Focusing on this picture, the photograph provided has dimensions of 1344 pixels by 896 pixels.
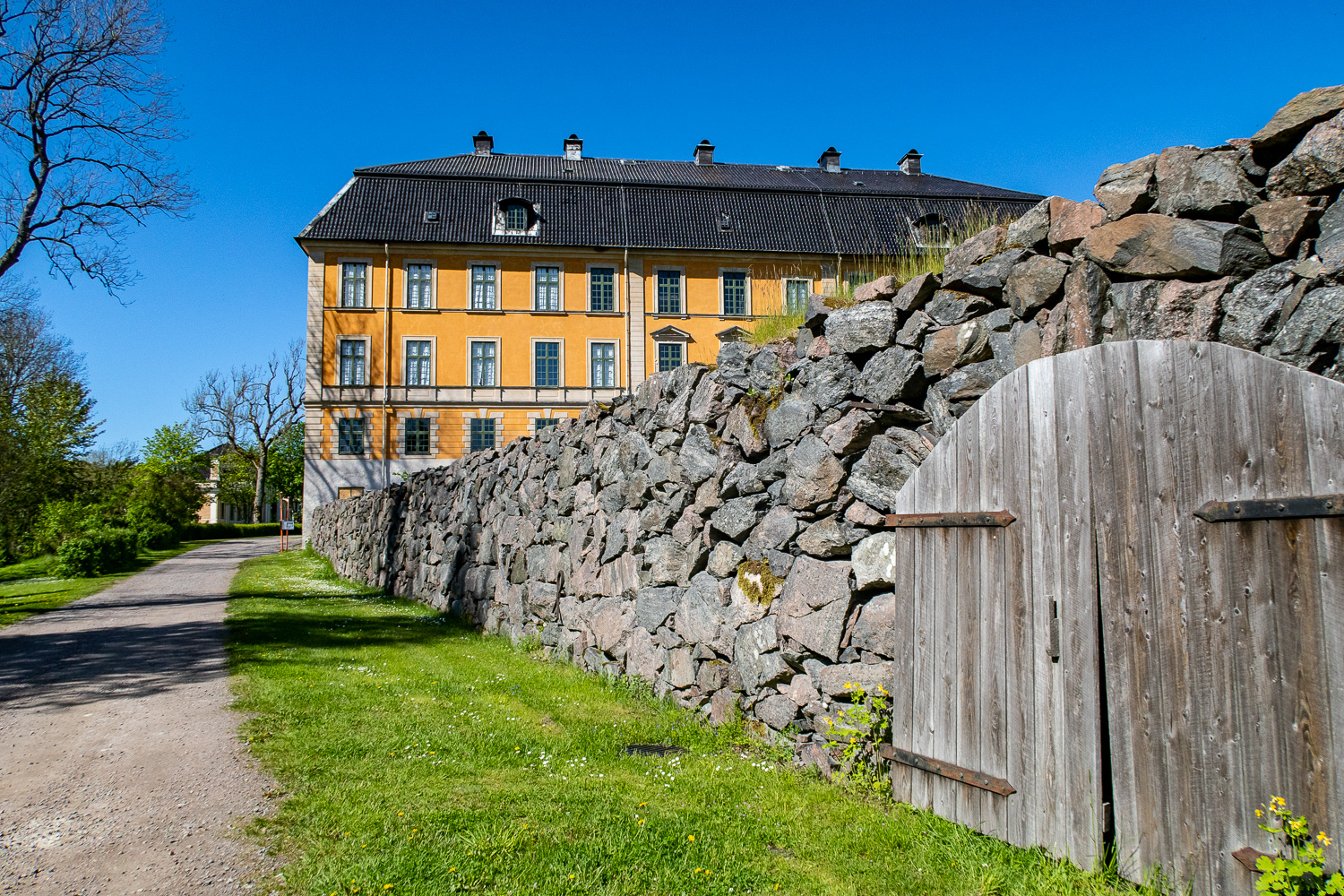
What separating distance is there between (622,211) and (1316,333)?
111 ft

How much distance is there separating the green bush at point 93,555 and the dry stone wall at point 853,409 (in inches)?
682

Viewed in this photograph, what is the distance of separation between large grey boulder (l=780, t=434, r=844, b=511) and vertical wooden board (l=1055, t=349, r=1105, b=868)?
1.38 m

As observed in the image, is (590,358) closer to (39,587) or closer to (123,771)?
(39,587)

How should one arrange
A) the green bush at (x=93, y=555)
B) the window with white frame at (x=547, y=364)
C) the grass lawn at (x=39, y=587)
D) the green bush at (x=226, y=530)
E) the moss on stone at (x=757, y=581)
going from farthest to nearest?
the green bush at (x=226, y=530) < the window with white frame at (x=547, y=364) < the green bush at (x=93, y=555) < the grass lawn at (x=39, y=587) < the moss on stone at (x=757, y=581)

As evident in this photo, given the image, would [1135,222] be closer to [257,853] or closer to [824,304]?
[824,304]

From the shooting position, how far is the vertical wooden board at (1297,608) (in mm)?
2721

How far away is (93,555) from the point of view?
2062cm

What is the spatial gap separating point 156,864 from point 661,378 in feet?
15.3

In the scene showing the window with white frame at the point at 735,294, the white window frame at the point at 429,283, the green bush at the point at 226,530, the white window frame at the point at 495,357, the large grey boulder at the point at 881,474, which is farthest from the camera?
the green bush at the point at 226,530

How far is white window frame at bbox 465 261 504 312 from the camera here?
3472cm

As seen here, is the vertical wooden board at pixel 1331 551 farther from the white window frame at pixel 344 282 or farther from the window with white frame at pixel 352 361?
the white window frame at pixel 344 282

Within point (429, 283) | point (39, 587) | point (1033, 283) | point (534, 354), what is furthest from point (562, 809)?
point (429, 283)

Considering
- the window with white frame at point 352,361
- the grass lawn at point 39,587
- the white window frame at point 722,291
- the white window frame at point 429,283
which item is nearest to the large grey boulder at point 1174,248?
the grass lawn at point 39,587

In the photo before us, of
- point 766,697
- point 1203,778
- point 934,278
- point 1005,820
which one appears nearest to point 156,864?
point 766,697
